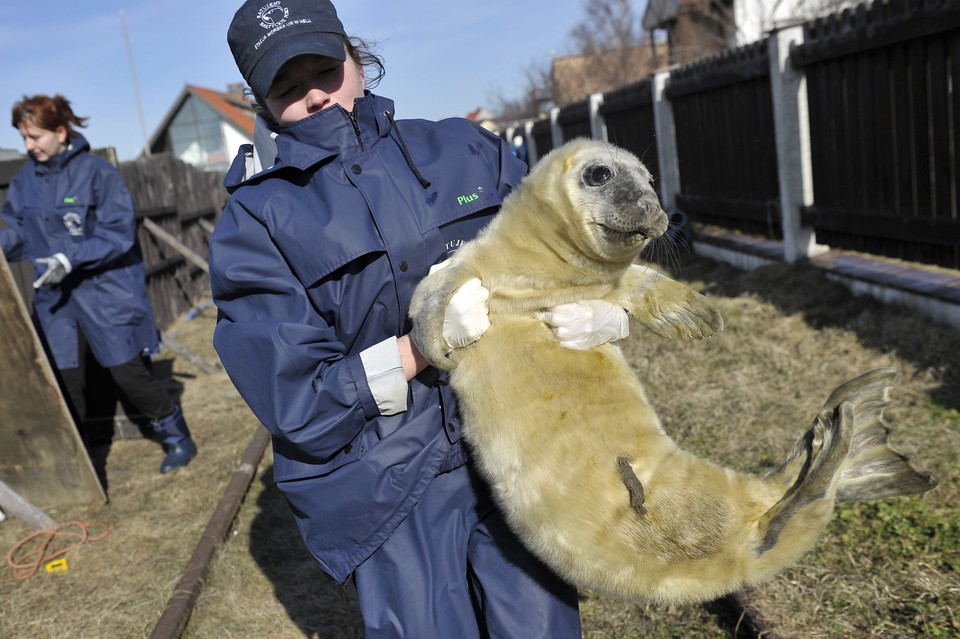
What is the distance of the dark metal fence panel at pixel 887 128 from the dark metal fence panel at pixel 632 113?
4.04 meters

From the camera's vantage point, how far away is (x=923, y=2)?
18.7ft

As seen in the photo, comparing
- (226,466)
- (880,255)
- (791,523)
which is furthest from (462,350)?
(880,255)

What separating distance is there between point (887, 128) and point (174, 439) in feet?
19.9

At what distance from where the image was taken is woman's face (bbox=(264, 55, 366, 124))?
2273mm

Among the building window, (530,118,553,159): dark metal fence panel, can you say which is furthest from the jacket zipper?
the building window

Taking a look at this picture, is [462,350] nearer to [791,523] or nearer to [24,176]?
[791,523]

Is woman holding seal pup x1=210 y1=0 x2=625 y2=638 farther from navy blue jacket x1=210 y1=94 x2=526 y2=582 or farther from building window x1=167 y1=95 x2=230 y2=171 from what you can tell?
building window x1=167 y1=95 x2=230 y2=171

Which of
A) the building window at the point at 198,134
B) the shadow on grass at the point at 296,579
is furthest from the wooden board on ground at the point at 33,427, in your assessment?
the building window at the point at 198,134

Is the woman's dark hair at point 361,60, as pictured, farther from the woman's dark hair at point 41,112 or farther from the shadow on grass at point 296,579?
the woman's dark hair at point 41,112

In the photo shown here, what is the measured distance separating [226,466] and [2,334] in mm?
1842

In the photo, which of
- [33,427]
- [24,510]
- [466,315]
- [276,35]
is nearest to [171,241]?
[33,427]

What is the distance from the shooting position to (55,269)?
566 cm

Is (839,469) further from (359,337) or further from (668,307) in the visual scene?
(359,337)

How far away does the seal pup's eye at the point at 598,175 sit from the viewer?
6.23 feet
